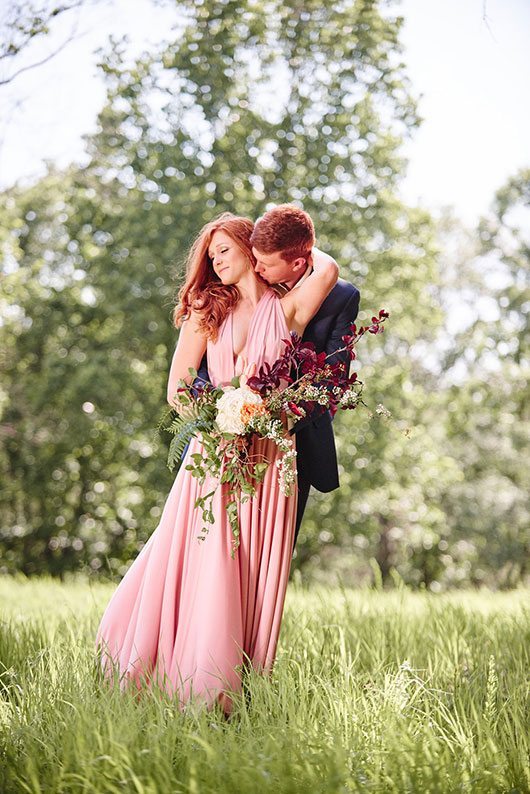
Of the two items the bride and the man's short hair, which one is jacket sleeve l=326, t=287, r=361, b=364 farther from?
the man's short hair

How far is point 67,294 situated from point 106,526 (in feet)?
15.3

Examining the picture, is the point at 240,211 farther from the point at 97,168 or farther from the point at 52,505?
the point at 52,505

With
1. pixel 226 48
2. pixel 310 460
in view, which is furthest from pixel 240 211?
pixel 310 460

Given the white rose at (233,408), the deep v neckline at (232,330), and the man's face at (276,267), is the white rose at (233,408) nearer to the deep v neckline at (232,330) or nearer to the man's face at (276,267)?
the deep v neckline at (232,330)

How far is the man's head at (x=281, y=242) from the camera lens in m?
3.09

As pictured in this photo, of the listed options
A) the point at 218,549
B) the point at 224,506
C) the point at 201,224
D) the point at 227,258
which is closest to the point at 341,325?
the point at 227,258

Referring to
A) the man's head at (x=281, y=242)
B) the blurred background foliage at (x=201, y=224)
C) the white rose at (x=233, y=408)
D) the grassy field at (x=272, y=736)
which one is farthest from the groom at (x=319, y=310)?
the blurred background foliage at (x=201, y=224)

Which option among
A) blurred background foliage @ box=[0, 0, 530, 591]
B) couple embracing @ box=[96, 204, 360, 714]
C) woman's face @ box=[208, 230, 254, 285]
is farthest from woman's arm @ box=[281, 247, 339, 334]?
blurred background foliage @ box=[0, 0, 530, 591]

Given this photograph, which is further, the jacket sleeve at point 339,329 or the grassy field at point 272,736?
the jacket sleeve at point 339,329

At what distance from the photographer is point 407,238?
13477 millimetres

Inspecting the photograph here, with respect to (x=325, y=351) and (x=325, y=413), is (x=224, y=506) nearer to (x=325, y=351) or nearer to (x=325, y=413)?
(x=325, y=413)

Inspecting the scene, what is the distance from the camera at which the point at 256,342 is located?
10.2 feet

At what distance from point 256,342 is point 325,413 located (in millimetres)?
395

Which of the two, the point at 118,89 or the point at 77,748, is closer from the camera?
the point at 77,748
